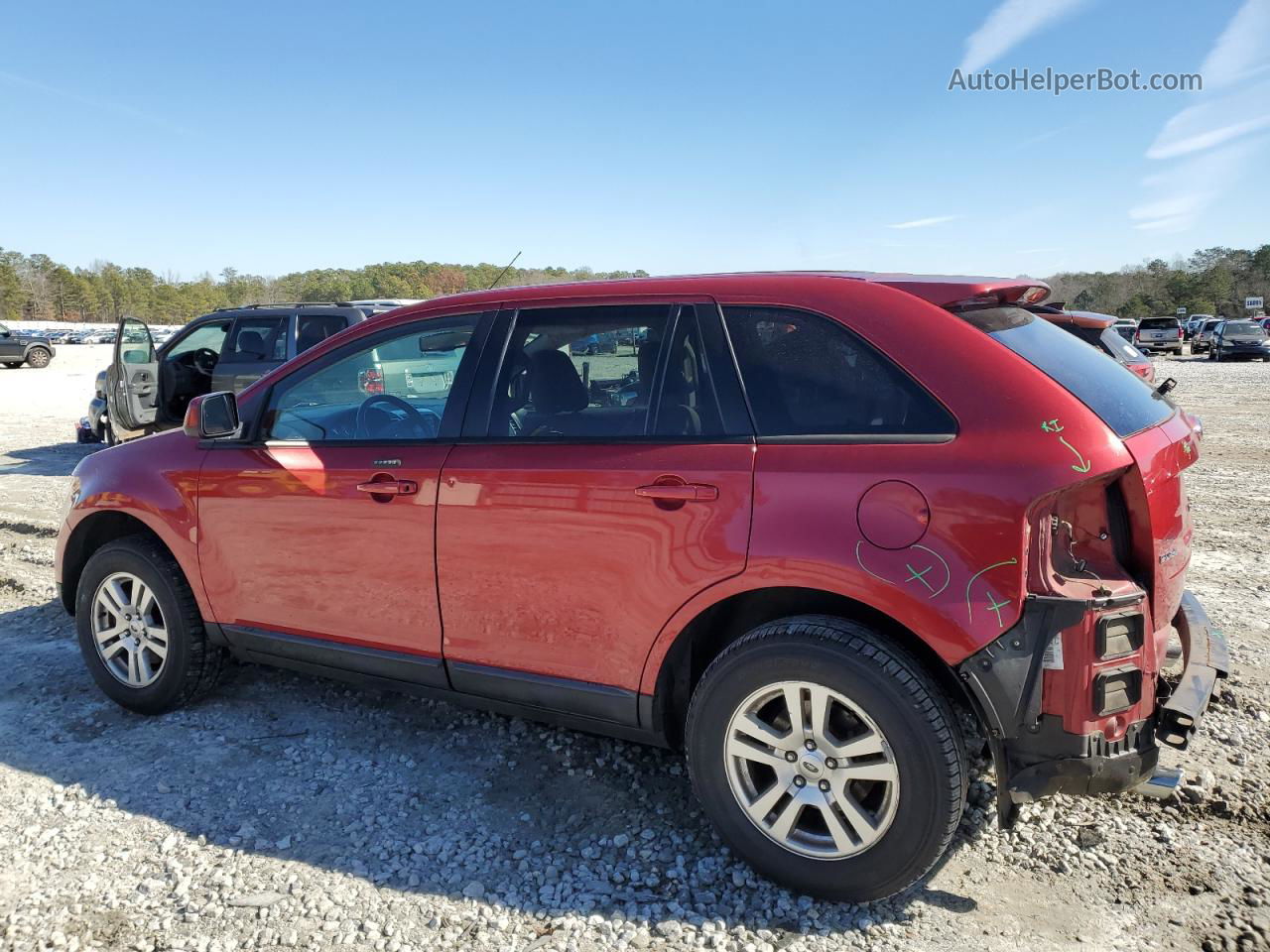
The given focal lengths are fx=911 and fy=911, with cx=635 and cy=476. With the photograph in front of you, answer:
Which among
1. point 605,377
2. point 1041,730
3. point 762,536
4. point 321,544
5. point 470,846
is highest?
point 605,377

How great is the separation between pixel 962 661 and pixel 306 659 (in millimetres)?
2677

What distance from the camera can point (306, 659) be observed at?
3873mm

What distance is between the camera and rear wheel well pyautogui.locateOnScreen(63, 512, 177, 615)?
Answer: 4438mm

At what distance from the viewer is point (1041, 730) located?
251 cm

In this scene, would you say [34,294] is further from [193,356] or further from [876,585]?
[876,585]

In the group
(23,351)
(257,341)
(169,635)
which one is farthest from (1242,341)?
(23,351)

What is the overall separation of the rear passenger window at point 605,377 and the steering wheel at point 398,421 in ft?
0.97

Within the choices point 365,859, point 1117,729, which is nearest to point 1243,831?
point 1117,729

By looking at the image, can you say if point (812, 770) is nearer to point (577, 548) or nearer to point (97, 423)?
point (577, 548)

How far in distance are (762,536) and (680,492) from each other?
1.02 ft

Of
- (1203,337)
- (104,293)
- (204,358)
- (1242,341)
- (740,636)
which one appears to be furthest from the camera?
(104,293)

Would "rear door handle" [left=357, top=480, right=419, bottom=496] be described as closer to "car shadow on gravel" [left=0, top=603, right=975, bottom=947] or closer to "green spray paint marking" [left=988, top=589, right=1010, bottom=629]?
"car shadow on gravel" [left=0, top=603, right=975, bottom=947]

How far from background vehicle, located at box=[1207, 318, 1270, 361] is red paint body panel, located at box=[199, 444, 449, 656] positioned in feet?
121

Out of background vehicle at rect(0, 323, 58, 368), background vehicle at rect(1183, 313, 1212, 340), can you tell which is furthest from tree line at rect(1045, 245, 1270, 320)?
background vehicle at rect(0, 323, 58, 368)
